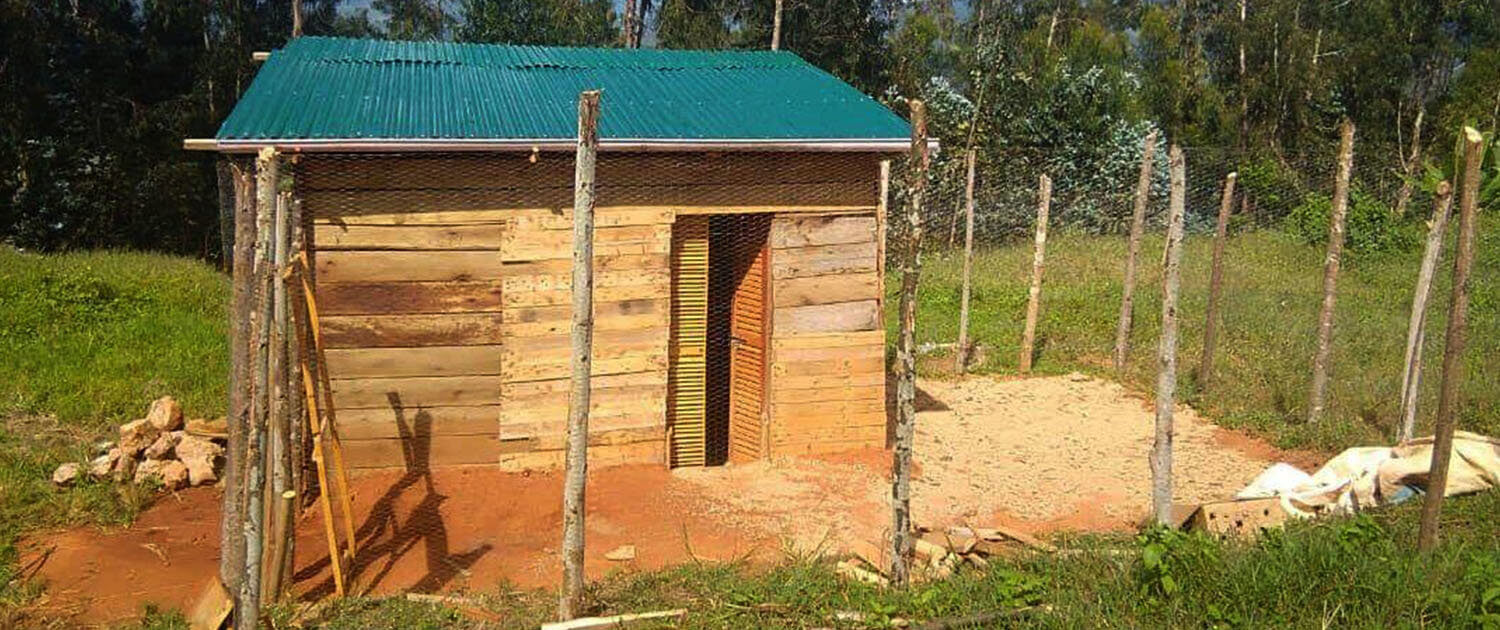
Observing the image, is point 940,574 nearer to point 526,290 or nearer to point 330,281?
point 526,290

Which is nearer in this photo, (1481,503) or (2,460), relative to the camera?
(1481,503)

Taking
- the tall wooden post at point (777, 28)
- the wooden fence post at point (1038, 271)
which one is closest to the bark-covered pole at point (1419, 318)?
the wooden fence post at point (1038, 271)

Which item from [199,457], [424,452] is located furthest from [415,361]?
[199,457]

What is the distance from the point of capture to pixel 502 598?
5246mm

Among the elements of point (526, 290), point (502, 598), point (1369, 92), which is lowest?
point (502, 598)

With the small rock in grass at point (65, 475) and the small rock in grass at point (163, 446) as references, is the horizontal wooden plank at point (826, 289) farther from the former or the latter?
the small rock in grass at point (65, 475)

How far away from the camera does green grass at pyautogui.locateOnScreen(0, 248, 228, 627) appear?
258 inches

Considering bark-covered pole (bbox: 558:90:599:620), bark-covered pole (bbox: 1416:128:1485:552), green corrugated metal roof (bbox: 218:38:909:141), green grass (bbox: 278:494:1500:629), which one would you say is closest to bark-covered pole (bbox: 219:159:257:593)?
green grass (bbox: 278:494:1500:629)

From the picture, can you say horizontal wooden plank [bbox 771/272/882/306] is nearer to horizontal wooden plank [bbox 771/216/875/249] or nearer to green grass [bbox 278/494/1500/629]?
horizontal wooden plank [bbox 771/216/875/249]

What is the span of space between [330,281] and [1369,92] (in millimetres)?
21666

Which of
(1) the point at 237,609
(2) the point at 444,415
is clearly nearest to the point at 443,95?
(2) the point at 444,415

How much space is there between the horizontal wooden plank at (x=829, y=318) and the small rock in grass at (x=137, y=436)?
14.1 ft

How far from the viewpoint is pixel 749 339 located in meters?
8.07

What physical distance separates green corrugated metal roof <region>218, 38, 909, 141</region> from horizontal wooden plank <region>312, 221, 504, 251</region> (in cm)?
60
